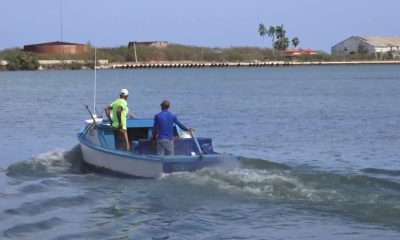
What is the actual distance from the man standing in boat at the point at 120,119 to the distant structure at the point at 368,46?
158 metres

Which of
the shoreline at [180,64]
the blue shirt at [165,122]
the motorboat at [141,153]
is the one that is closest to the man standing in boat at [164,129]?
the blue shirt at [165,122]

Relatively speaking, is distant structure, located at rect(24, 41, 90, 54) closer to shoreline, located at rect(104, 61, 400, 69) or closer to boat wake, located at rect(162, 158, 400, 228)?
shoreline, located at rect(104, 61, 400, 69)

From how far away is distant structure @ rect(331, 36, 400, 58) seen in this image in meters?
170

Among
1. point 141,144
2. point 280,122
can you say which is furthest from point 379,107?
point 141,144

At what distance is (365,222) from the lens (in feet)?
42.1

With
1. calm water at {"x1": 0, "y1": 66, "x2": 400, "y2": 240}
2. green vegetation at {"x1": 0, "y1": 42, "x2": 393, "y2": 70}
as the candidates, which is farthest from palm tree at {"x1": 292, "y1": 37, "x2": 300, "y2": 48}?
calm water at {"x1": 0, "y1": 66, "x2": 400, "y2": 240}

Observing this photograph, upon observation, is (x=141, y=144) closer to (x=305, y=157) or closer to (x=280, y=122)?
(x=305, y=157)

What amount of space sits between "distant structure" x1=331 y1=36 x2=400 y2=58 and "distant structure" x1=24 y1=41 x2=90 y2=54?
61.4 m

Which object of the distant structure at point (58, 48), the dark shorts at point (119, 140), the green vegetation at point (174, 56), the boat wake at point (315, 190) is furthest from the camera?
the distant structure at point (58, 48)

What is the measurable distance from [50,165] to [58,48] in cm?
14960

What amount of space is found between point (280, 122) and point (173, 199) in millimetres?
20053

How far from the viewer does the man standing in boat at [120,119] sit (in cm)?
1759

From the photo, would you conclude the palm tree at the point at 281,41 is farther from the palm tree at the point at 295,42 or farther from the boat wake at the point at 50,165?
the boat wake at the point at 50,165

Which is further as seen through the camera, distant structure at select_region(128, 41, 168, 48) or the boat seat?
distant structure at select_region(128, 41, 168, 48)
